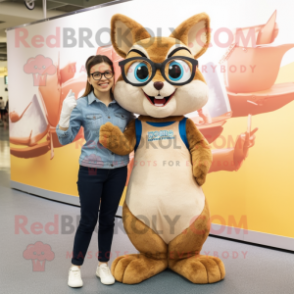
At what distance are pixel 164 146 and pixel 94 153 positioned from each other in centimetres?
43

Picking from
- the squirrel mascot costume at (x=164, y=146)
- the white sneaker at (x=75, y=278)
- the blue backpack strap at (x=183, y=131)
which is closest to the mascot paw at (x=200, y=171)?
the squirrel mascot costume at (x=164, y=146)

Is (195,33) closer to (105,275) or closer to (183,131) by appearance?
(183,131)

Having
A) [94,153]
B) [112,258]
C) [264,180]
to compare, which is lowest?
[112,258]

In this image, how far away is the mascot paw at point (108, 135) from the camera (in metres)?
2.16

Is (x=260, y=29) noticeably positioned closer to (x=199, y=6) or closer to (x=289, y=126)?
(x=199, y=6)

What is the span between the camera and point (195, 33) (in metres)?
2.37

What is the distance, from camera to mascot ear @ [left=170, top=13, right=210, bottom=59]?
7.46 feet

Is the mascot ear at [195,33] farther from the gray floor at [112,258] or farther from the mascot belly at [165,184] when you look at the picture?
the gray floor at [112,258]

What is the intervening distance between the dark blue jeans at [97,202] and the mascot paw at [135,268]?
0.37 feet

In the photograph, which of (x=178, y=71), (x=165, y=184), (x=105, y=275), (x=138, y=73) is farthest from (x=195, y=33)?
(x=105, y=275)

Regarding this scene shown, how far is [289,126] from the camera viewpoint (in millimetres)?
2771

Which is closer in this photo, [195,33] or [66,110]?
[66,110]

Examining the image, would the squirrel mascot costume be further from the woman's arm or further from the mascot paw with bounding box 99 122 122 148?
the woman's arm

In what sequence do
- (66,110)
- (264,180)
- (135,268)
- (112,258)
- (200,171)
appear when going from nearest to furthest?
1. (66,110)
2. (200,171)
3. (135,268)
4. (112,258)
5. (264,180)
